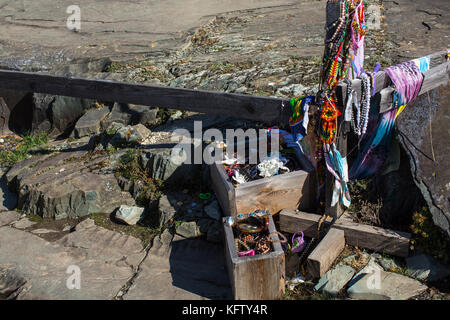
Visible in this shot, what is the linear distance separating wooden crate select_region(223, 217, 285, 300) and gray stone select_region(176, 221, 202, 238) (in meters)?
0.98

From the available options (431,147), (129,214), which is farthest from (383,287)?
(129,214)

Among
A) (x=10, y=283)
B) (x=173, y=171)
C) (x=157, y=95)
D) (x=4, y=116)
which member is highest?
(x=157, y=95)

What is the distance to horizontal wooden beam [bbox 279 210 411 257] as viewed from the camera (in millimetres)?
4215

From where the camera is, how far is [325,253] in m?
4.14

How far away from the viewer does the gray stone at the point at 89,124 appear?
283 inches

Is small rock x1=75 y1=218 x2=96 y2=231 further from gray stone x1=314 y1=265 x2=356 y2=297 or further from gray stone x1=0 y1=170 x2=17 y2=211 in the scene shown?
gray stone x1=314 y1=265 x2=356 y2=297

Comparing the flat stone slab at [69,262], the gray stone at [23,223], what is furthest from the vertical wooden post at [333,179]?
the gray stone at [23,223]

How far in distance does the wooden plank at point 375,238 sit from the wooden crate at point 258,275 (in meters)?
0.79

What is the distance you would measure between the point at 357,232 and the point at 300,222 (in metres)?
0.55

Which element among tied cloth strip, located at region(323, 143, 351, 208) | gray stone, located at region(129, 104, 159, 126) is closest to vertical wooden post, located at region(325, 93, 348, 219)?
tied cloth strip, located at region(323, 143, 351, 208)

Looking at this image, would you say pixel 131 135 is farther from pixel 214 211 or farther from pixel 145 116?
pixel 214 211

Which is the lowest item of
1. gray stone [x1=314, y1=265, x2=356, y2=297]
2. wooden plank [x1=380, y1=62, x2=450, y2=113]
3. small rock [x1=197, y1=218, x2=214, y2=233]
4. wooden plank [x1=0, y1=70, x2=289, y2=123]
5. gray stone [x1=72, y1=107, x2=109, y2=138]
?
gray stone [x1=314, y1=265, x2=356, y2=297]
